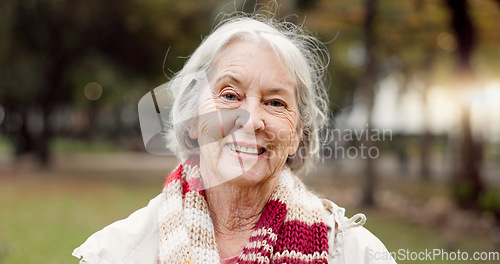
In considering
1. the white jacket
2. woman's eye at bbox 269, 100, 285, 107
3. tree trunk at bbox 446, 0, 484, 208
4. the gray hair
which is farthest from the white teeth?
tree trunk at bbox 446, 0, 484, 208

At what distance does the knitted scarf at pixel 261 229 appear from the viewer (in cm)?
201

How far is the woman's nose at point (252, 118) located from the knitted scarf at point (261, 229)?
37 cm

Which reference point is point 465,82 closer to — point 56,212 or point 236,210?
point 56,212

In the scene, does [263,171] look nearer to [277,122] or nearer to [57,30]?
[277,122]

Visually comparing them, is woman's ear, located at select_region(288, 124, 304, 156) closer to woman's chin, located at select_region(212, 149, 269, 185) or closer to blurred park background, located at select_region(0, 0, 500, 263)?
woman's chin, located at select_region(212, 149, 269, 185)

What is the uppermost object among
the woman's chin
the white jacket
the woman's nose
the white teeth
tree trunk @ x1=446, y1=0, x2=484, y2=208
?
tree trunk @ x1=446, y1=0, x2=484, y2=208

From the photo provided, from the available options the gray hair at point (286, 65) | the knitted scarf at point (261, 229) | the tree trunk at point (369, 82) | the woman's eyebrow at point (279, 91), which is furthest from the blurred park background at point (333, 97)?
the knitted scarf at point (261, 229)

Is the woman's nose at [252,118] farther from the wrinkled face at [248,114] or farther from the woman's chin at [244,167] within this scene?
the woman's chin at [244,167]

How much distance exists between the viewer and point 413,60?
69.6 feet

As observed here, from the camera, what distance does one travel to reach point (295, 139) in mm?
2289

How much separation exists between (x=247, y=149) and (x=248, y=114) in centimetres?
14

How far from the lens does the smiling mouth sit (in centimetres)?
201

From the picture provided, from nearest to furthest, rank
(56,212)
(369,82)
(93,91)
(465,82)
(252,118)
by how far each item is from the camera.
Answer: (252,118) < (56,212) < (465,82) < (369,82) < (93,91)

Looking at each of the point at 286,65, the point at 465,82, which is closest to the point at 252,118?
the point at 286,65
